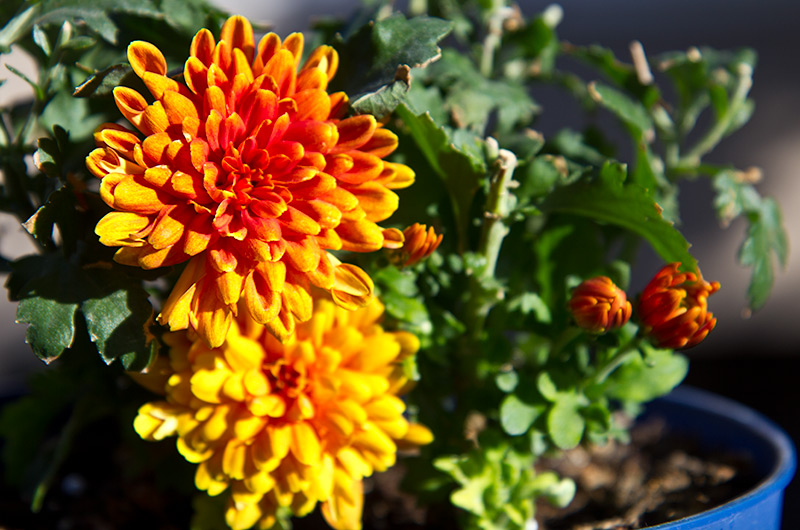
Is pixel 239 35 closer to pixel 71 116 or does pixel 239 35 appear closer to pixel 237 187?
pixel 237 187

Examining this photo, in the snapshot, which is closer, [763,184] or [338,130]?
[338,130]

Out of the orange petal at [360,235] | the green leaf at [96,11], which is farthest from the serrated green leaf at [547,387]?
the green leaf at [96,11]

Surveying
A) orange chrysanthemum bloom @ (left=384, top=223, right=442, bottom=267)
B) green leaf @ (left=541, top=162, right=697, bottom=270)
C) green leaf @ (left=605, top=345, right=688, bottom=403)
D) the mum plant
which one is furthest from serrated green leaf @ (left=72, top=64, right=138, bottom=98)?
green leaf @ (left=605, top=345, right=688, bottom=403)

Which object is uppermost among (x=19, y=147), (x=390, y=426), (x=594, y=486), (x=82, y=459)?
(x=19, y=147)

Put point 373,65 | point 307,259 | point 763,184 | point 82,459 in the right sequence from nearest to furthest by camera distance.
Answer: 1. point 307,259
2. point 373,65
3. point 82,459
4. point 763,184

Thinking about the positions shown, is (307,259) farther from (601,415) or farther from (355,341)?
(601,415)

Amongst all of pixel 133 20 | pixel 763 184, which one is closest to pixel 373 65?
pixel 133 20

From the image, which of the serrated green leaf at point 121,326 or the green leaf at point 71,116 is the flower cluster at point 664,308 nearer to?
the serrated green leaf at point 121,326
